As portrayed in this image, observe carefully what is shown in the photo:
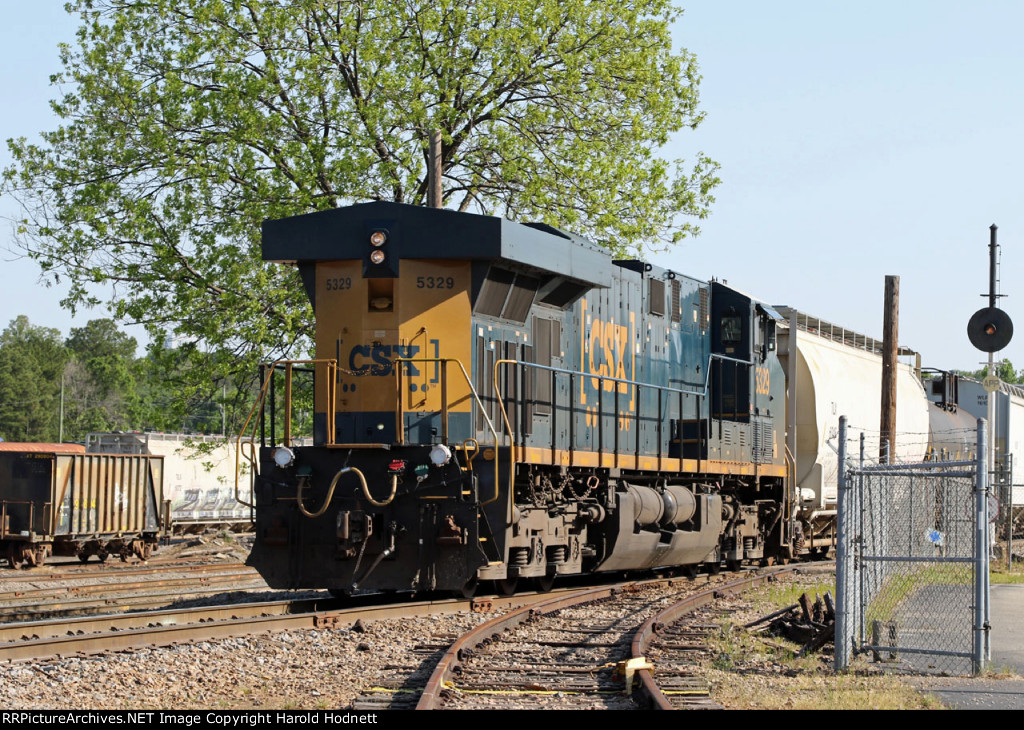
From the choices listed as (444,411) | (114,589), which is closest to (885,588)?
(444,411)

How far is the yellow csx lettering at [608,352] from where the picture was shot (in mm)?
14641

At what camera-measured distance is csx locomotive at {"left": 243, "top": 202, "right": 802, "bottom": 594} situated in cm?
1178

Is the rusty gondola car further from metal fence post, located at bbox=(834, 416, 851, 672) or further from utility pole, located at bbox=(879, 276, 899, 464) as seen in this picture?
metal fence post, located at bbox=(834, 416, 851, 672)

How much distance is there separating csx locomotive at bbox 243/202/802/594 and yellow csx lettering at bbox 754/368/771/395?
3774 millimetres

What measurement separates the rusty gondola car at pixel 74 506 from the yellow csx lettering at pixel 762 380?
12141 mm

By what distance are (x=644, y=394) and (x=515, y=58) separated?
24.8 feet

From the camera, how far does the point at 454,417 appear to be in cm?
1242

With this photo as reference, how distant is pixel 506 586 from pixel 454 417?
2.18 m

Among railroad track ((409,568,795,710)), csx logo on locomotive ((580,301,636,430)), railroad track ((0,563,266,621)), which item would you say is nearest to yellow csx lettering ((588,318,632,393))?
csx logo on locomotive ((580,301,636,430))

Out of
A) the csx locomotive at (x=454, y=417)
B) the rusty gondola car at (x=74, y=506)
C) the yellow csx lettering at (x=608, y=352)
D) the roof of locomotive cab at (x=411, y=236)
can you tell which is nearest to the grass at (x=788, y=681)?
the csx locomotive at (x=454, y=417)

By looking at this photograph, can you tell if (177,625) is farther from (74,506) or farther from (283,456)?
(74,506)

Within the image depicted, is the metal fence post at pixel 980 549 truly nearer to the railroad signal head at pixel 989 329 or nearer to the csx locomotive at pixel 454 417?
the csx locomotive at pixel 454 417
